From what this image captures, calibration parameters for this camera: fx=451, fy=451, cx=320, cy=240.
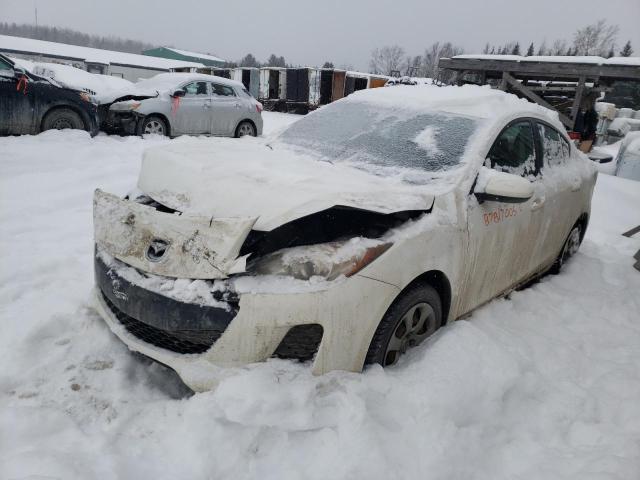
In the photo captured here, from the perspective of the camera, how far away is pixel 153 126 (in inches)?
384

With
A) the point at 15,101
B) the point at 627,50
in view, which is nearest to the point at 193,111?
the point at 15,101

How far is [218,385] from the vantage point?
1991 millimetres

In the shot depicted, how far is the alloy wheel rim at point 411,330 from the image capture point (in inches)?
93.0

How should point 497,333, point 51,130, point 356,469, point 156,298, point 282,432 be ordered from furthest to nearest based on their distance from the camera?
point 51,130 < point 497,333 < point 156,298 < point 282,432 < point 356,469

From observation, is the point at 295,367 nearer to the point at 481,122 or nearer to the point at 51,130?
the point at 481,122

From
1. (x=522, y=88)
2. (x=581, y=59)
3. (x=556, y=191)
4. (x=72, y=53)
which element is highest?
(x=72, y=53)

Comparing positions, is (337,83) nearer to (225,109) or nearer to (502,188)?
(225,109)

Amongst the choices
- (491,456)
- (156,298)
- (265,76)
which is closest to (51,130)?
(156,298)

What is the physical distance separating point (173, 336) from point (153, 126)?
8709mm

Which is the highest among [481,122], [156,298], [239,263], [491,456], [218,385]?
[481,122]

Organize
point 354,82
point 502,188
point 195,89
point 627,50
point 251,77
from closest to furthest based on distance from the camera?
point 502,188 < point 195,89 < point 354,82 < point 251,77 < point 627,50

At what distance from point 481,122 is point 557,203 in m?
1.18

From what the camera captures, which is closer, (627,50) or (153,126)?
(153,126)

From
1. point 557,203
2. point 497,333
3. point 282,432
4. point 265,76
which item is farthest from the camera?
point 265,76
